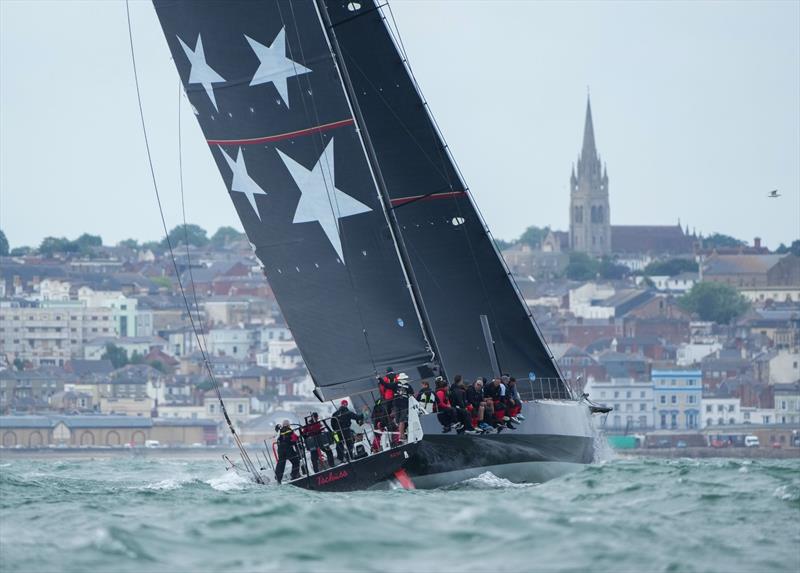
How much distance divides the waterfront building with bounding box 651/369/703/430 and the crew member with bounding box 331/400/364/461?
8795 cm

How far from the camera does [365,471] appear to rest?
1619 centimetres

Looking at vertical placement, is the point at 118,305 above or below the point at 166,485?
above

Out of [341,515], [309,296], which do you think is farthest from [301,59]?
[341,515]

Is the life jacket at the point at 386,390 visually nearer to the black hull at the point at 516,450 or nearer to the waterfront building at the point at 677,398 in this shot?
the black hull at the point at 516,450

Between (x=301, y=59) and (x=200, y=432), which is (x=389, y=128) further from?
(x=200, y=432)

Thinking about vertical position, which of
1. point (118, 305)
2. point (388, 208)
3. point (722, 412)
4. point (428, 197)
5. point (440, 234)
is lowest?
point (722, 412)

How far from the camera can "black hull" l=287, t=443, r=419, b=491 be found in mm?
16078

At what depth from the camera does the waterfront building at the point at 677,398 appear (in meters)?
104

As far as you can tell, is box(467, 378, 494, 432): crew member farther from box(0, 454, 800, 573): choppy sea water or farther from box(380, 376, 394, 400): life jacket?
box(380, 376, 394, 400): life jacket

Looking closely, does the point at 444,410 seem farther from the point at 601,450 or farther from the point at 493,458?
the point at 601,450

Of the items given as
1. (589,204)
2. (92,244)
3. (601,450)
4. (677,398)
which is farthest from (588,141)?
(601,450)

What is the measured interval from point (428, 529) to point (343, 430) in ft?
12.0

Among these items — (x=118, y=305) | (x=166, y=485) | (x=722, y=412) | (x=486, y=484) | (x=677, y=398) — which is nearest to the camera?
(x=486, y=484)

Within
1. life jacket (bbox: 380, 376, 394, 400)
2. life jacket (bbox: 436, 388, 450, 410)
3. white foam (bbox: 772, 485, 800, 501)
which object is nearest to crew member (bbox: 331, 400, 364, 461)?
life jacket (bbox: 380, 376, 394, 400)
